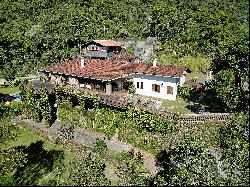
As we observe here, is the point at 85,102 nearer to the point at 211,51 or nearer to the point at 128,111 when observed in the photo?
the point at 128,111

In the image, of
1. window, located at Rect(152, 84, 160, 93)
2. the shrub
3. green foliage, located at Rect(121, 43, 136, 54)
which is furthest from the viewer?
green foliage, located at Rect(121, 43, 136, 54)

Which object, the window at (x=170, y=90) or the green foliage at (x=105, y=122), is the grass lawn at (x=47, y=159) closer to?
the green foliage at (x=105, y=122)

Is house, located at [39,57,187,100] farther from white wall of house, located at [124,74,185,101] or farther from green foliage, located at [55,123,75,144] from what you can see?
green foliage, located at [55,123,75,144]

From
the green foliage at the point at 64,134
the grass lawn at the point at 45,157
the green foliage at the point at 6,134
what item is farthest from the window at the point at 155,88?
the green foliage at the point at 6,134

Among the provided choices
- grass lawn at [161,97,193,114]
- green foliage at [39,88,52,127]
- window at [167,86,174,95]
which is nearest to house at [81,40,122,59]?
window at [167,86,174,95]

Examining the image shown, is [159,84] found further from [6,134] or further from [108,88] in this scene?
[6,134]

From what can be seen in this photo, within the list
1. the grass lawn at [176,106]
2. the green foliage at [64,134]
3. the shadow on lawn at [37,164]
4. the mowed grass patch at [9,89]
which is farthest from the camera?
the mowed grass patch at [9,89]

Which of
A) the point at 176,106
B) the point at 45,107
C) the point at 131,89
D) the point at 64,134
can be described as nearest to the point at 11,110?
the point at 45,107

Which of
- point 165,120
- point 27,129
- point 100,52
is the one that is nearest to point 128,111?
point 165,120
